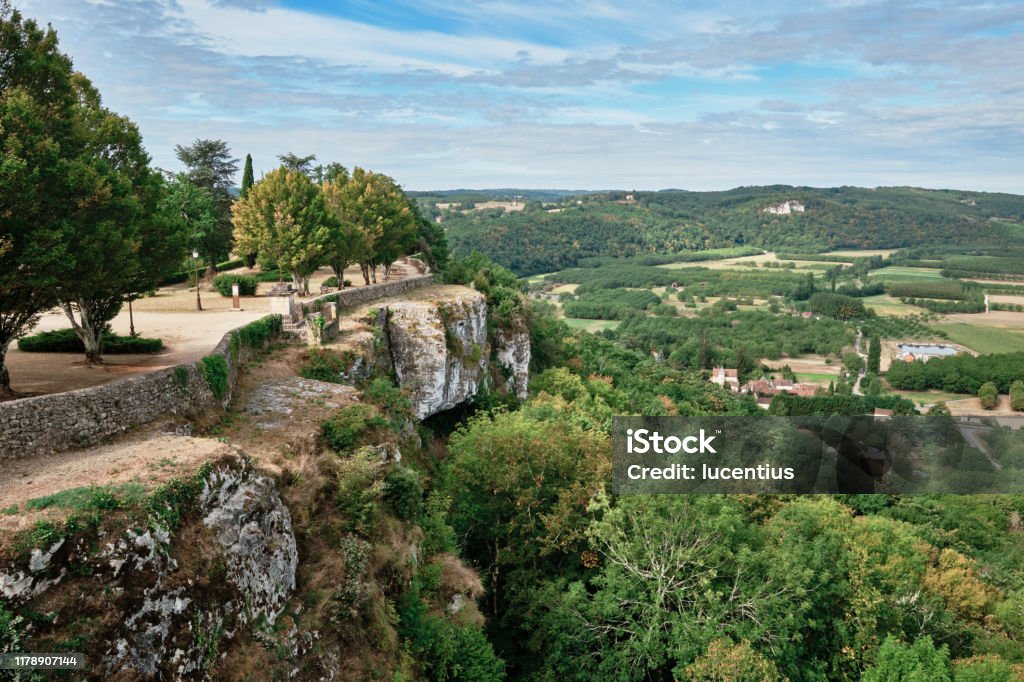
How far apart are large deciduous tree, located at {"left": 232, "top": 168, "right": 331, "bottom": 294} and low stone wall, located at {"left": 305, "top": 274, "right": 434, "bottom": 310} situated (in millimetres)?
2511

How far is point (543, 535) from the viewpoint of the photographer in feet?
69.4

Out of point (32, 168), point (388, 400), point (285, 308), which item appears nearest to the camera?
point (32, 168)

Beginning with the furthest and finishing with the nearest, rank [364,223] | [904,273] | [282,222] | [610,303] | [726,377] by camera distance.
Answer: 1. [904,273]
2. [610,303]
3. [726,377]
4. [364,223]
5. [282,222]

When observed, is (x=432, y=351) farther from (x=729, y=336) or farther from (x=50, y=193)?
(x=729, y=336)

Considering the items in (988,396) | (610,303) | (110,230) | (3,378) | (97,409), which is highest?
(110,230)

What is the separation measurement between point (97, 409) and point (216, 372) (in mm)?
3767

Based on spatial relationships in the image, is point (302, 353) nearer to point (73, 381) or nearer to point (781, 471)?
point (73, 381)

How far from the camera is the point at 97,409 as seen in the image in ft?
40.6

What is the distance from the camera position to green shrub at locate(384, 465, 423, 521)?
1564cm

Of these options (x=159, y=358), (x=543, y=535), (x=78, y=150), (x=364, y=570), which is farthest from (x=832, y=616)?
(x=78, y=150)

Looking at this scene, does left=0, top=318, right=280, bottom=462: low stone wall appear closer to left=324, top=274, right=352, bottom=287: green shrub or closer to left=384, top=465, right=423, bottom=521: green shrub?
left=384, top=465, right=423, bottom=521: green shrub

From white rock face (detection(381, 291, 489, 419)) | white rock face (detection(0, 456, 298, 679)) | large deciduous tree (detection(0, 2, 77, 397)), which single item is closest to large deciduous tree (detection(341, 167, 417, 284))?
white rock face (detection(381, 291, 489, 419))

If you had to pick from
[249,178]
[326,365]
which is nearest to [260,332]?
[326,365]

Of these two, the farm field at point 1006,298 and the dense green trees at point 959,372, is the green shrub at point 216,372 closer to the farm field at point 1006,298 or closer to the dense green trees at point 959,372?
the dense green trees at point 959,372
